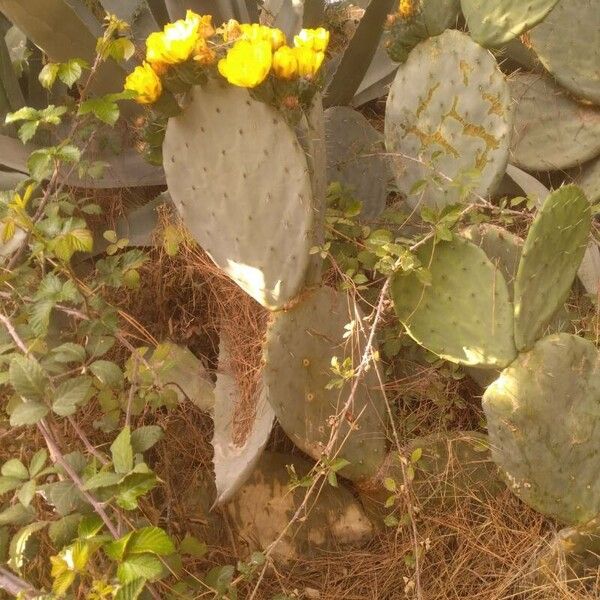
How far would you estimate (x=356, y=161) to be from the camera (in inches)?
77.5

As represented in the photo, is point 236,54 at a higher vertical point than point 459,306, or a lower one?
higher

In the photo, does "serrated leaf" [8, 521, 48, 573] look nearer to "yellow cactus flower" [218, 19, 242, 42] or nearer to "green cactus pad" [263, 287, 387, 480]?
"green cactus pad" [263, 287, 387, 480]

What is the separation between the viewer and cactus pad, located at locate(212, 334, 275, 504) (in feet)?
4.74

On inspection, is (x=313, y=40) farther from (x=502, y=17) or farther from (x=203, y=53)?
(x=502, y=17)

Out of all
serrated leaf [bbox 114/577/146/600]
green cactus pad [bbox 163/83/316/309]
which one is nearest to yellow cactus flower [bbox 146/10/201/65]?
green cactus pad [bbox 163/83/316/309]

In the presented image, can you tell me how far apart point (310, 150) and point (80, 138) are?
69cm

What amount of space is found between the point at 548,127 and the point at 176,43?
121 cm

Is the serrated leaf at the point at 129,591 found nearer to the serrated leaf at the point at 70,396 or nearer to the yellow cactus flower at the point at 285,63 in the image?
the serrated leaf at the point at 70,396

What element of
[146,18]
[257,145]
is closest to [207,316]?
[257,145]

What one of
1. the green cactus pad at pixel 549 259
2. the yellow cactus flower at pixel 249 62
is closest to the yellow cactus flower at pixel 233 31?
the yellow cactus flower at pixel 249 62

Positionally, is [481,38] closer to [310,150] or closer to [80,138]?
[310,150]

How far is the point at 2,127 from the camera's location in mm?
1956

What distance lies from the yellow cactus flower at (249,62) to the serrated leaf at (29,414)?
59cm

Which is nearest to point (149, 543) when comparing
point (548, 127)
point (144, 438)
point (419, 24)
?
point (144, 438)
